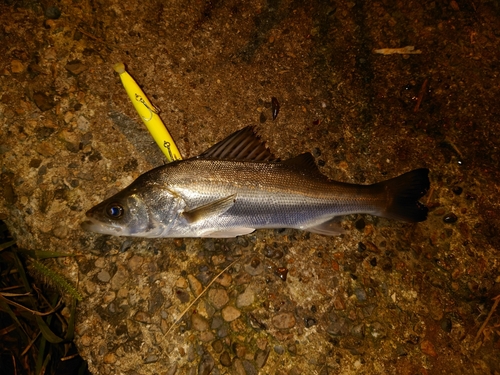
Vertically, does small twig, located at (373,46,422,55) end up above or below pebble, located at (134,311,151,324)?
above

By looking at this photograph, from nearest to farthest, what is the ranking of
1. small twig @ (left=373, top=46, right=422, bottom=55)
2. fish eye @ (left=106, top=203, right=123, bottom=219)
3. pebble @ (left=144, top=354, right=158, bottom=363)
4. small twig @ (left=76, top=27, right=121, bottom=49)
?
fish eye @ (left=106, top=203, right=123, bottom=219)
pebble @ (left=144, top=354, right=158, bottom=363)
small twig @ (left=76, top=27, right=121, bottom=49)
small twig @ (left=373, top=46, right=422, bottom=55)

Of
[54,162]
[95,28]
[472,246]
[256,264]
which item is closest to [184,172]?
[256,264]

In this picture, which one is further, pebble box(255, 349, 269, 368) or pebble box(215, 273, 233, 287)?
pebble box(215, 273, 233, 287)

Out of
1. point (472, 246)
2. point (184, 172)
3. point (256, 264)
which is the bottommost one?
point (472, 246)

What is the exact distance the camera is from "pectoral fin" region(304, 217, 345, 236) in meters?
3.20

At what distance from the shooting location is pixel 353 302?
3260 mm

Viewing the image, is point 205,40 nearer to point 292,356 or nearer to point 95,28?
point 95,28

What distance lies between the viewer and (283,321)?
315cm

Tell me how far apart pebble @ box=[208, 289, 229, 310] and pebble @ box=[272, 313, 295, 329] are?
0.48 meters

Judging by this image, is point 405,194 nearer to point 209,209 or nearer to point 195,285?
point 209,209

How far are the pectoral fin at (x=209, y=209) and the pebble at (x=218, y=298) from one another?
73 cm

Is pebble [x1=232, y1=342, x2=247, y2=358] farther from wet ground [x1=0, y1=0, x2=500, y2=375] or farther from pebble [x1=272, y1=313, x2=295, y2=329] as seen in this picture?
pebble [x1=272, y1=313, x2=295, y2=329]

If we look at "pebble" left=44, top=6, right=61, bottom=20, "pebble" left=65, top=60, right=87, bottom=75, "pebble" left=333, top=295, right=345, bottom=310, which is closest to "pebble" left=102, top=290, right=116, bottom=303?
"pebble" left=333, top=295, right=345, bottom=310

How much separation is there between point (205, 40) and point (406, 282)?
3.18 m
